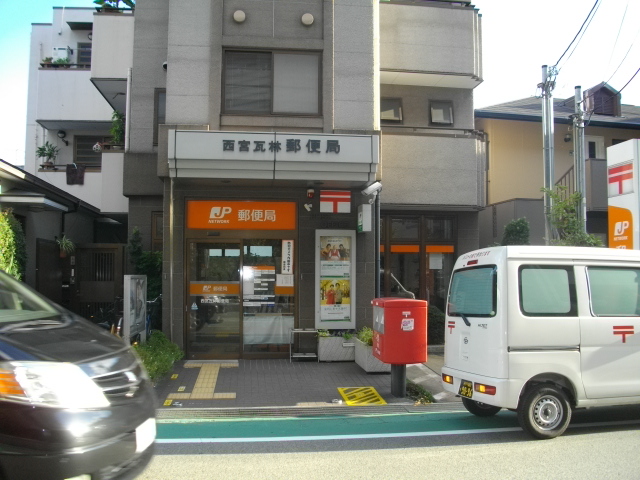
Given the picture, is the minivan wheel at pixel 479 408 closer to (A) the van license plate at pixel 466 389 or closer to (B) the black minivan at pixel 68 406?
(A) the van license plate at pixel 466 389

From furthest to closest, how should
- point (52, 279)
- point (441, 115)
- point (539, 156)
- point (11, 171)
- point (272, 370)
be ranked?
point (539, 156)
point (441, 115)
point (52, 279)
point (272, 370)
point (11, 171)

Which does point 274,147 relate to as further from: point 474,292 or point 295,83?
point 474,292

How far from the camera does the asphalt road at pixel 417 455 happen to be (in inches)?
208

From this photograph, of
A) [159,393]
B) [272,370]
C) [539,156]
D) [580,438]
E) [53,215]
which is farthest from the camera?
[539,156]

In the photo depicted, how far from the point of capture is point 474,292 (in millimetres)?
7176

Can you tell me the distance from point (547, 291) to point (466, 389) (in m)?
1.59

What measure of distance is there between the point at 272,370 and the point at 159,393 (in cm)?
244

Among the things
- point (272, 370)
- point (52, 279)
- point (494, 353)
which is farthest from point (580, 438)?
point (52, 279)

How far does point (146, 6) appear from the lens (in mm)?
13141

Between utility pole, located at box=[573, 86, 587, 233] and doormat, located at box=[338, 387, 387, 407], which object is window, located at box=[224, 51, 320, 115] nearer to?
doormat, located at box=[338, 387, 387, 407]

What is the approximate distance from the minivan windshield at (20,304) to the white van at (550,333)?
189 inches

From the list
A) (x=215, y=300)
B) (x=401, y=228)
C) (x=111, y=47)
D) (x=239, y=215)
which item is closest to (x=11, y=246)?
(x=215, y=300)

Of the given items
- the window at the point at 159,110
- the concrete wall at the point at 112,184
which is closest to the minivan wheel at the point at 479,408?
the window at the point at 159,110

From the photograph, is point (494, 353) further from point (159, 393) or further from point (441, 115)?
point (441, 115)
